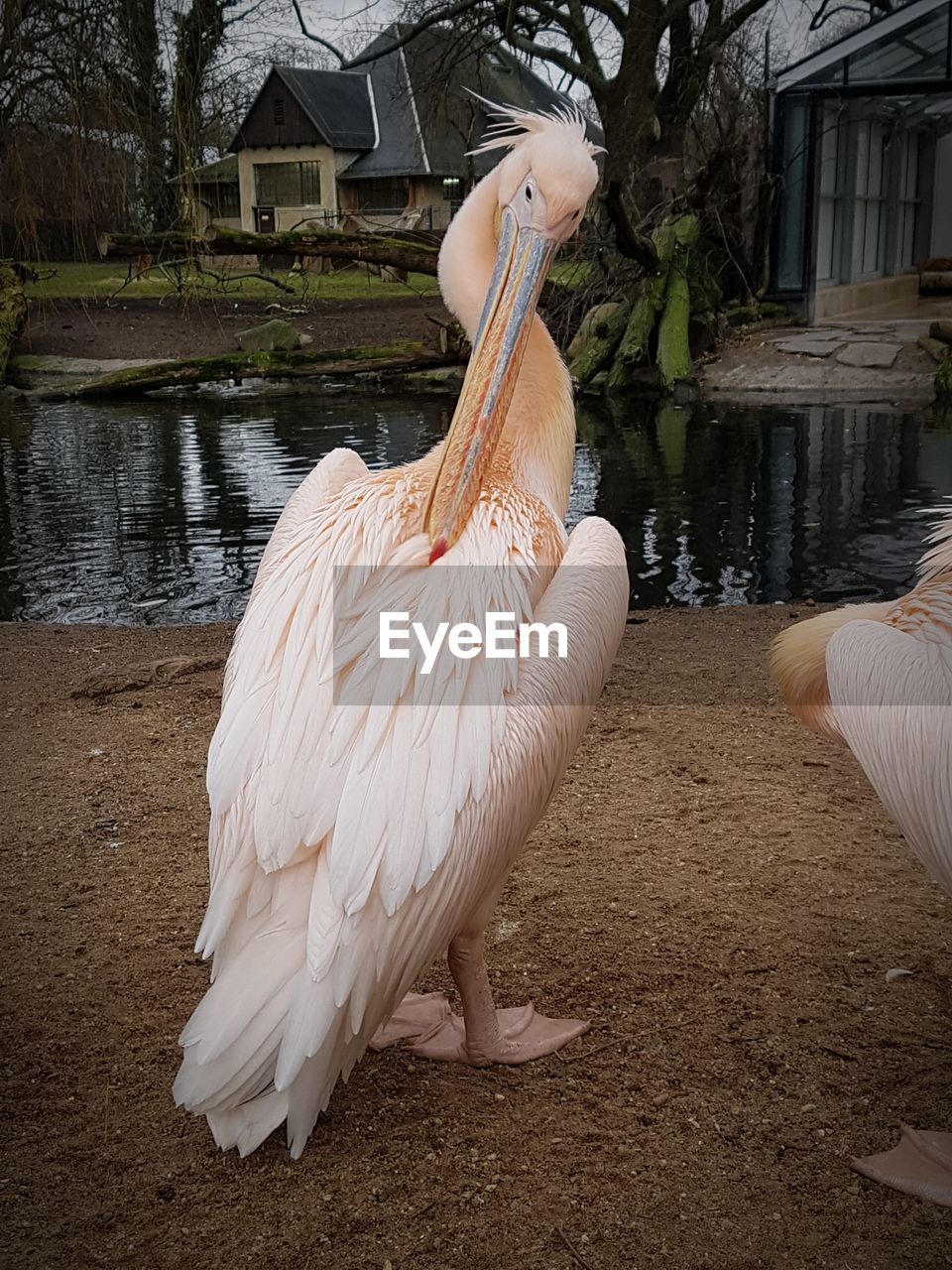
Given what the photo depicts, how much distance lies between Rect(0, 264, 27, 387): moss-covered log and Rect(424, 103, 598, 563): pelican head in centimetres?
1228

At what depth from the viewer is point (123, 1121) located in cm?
204

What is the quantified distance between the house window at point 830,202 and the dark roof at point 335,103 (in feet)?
33.8

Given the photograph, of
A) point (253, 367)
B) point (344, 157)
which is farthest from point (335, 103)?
Result: point (253, 367)

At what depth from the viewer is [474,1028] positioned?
2234 mm

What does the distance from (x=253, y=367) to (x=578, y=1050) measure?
1049 cm

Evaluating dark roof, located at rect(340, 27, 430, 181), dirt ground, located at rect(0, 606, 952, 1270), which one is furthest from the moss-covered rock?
dirt ground, located at rect(0, 606, 952, 1270)

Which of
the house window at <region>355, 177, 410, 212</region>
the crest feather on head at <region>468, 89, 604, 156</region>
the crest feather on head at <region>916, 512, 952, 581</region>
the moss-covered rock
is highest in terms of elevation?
the house window at <region>355, 177, 410, 212</region>

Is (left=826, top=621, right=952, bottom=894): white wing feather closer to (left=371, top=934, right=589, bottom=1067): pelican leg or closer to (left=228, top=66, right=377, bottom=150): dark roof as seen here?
(left=371, top=934, right=589, bottom=1067): pelican leg

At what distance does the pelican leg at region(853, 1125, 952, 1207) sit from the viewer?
183cm

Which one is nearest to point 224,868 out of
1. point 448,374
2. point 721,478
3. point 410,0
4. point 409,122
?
point 721,478

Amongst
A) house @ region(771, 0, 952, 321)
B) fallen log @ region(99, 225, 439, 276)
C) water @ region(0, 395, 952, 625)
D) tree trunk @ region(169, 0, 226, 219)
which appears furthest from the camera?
house @ region(771, 0, 952, 321)

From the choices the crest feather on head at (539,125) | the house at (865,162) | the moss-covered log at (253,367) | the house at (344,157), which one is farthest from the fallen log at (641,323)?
the crest feather on head at (539,125)

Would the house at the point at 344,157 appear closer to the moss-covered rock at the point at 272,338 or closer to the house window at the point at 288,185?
the house window at the point at 288,185

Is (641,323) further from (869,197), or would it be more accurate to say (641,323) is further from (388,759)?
(388,759)
